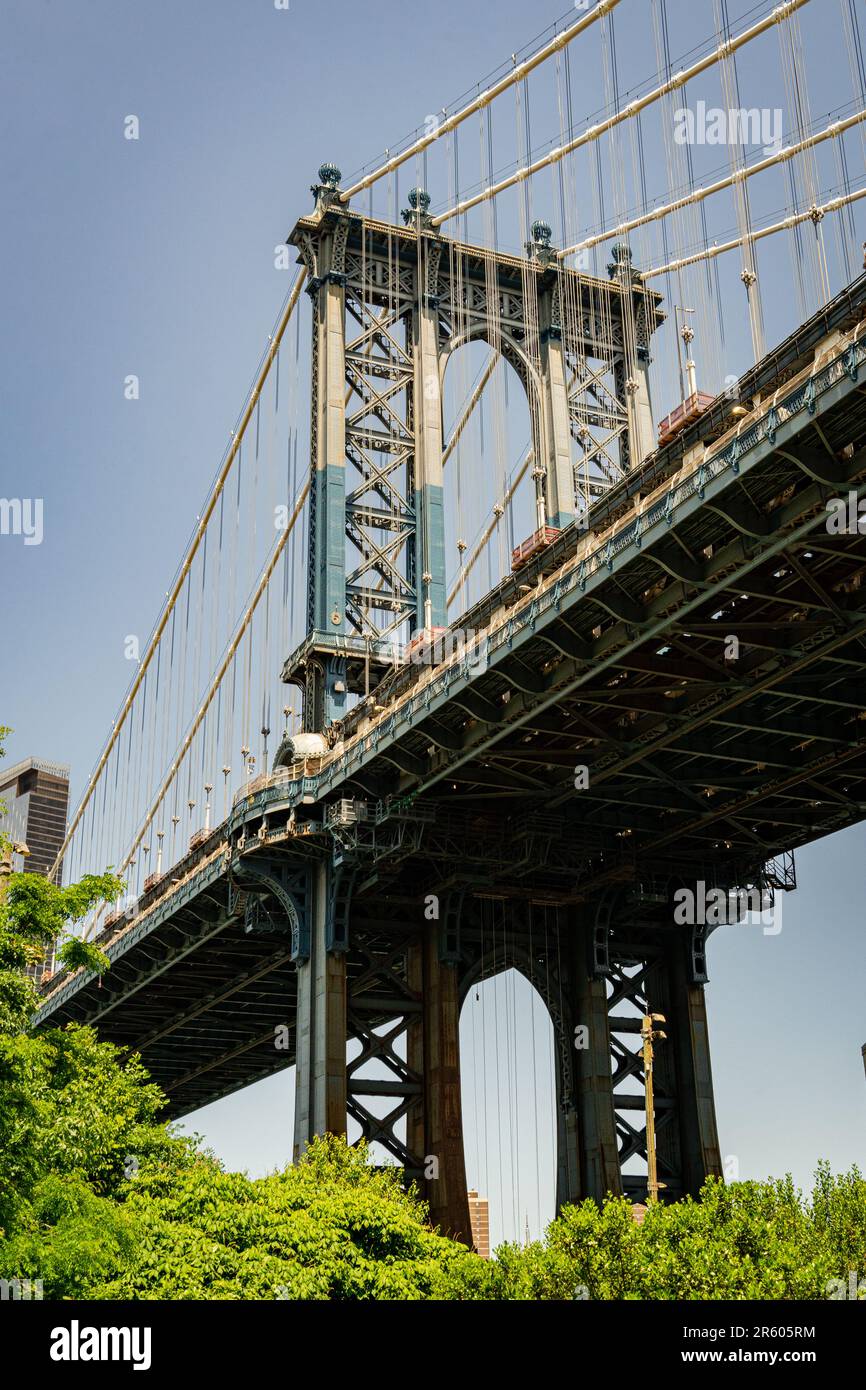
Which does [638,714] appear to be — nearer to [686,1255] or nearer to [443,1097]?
[443,1097]

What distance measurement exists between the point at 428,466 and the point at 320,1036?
75.2 feet

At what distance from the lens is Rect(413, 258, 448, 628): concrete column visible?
62.4m

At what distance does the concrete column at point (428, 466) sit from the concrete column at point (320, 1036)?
12046 millimetres

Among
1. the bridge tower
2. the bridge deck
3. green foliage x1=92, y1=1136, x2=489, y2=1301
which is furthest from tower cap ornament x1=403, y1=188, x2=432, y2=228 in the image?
green foliage x1=92, y1=1136, x2=489, y2=1301

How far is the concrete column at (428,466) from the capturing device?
205 ft

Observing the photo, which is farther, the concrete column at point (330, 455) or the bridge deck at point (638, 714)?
the concrete column at point (330, 455)

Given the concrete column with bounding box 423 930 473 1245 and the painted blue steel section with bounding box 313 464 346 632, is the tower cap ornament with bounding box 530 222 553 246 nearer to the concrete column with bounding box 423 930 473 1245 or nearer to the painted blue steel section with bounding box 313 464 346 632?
the painted blue steel section with bounding box 313 464 346 632

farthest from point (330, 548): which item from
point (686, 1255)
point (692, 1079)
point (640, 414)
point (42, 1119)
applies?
point (686, 1255)

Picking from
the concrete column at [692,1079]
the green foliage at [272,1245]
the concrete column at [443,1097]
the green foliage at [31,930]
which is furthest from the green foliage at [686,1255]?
the concrete column at [692,1079]

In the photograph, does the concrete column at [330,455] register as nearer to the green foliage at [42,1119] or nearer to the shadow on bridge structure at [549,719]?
the shadow on bridge structure at [549,719]

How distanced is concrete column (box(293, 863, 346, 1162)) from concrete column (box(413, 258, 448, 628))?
1205 centimetres
